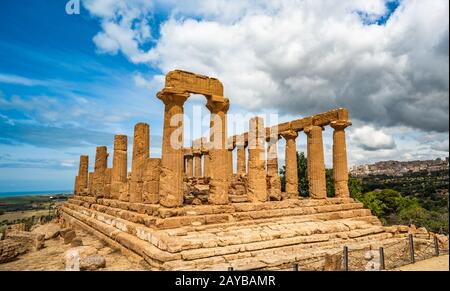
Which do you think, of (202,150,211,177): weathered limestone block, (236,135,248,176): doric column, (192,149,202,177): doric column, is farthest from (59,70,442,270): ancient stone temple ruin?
(192,149,202,177): doric column

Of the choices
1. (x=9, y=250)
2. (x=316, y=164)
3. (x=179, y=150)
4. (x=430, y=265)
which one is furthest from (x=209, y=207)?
(x=316, y=164)

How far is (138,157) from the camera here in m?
15.6

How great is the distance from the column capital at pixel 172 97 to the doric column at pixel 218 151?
1408mm

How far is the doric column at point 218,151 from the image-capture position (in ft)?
44.4

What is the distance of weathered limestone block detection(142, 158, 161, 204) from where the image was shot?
13617 mm

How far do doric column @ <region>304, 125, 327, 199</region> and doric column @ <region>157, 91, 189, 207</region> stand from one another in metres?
9.41

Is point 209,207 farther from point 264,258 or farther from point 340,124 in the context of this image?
point 340,124

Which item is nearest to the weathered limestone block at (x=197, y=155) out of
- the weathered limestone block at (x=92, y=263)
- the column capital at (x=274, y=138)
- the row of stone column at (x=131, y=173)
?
the column capital at (x=274, y=138)

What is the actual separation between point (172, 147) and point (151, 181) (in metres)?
2.02

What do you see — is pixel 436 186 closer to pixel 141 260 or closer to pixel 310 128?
pixel 310 128

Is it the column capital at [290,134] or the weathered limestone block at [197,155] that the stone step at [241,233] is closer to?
the column capital at [290,134]

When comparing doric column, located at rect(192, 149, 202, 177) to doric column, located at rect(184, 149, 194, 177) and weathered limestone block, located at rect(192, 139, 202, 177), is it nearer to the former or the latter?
weathered limestone block, located at rect(192, 139, 202, 177)
